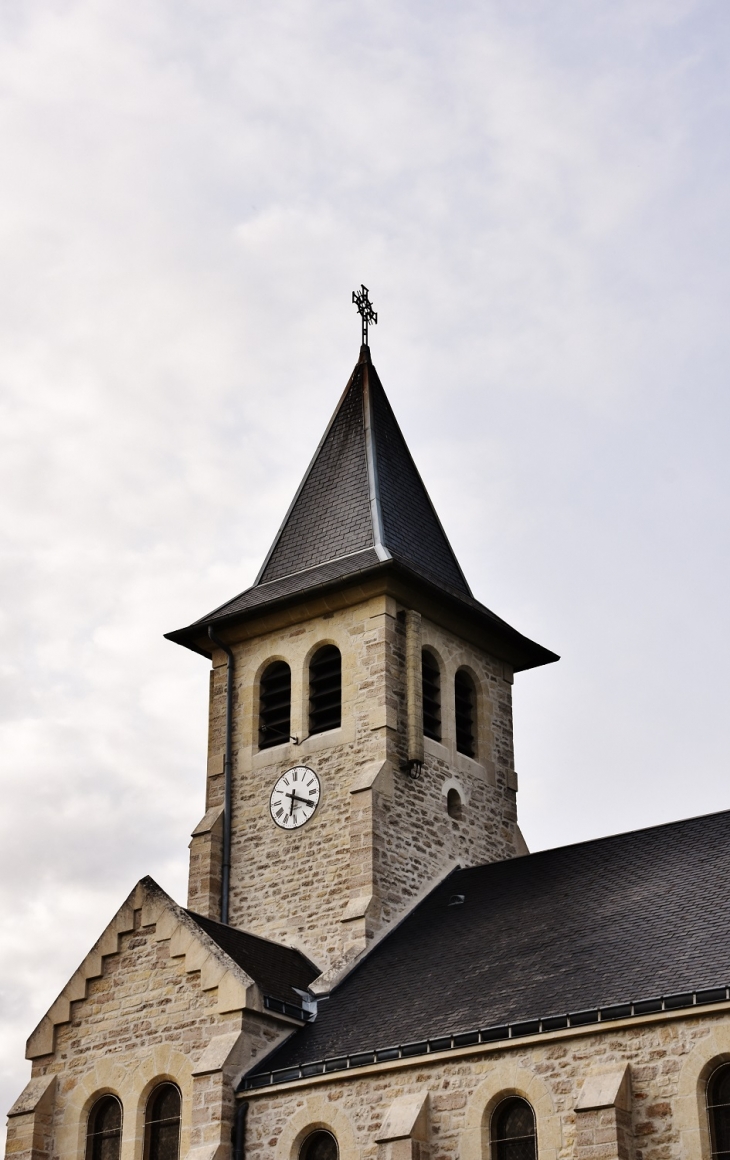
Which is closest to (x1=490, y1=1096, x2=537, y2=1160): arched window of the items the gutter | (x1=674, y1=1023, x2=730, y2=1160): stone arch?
the gutter

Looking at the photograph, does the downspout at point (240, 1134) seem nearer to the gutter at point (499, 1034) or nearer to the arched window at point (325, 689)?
the gutter at point (499, 1034)

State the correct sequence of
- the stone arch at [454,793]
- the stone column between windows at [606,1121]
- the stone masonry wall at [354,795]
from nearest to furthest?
the stone column between windows at [606,1121], the stone masonry wall at [354,795], the stone arch at [454,793]

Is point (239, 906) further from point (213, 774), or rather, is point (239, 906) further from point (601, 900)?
point (601, 900)

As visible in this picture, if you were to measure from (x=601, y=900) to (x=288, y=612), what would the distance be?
9879mm

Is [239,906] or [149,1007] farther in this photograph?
[239,906]

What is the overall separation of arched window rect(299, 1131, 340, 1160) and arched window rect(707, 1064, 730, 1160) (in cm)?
591

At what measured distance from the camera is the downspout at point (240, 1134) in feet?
84.0

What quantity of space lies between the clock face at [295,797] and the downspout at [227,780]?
1.07 m

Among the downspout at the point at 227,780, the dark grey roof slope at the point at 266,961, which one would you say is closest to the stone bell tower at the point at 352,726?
the downspout at the point at 227,780

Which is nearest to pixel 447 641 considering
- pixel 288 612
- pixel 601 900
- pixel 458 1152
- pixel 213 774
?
pixel 288 612

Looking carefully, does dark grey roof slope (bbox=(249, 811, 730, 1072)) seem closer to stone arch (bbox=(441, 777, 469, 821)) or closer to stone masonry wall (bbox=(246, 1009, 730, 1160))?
stone masonry wall (bbox=(246, 1009, 730, 1160))

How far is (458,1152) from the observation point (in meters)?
23.2

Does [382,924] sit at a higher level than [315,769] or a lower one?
lower

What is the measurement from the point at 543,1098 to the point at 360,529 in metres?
15.2
